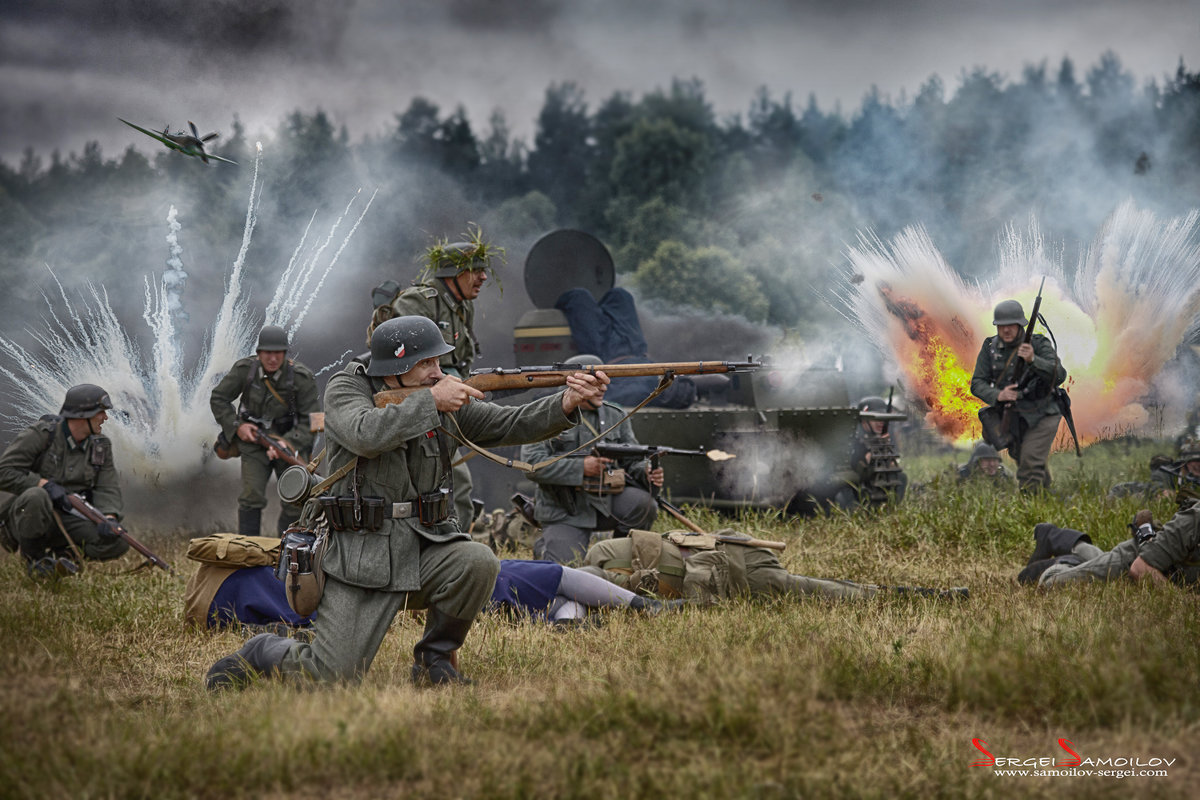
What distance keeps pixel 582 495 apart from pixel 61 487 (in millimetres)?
4118

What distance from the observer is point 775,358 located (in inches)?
503

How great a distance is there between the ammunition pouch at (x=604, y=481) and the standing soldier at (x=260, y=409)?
3.54 meters

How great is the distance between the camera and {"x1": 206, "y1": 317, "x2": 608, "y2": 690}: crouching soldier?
15.5ft

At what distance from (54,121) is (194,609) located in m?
9.04

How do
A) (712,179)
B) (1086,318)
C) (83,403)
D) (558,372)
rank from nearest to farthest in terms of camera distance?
(558,372), (83,403), (1086,318), (712,179)

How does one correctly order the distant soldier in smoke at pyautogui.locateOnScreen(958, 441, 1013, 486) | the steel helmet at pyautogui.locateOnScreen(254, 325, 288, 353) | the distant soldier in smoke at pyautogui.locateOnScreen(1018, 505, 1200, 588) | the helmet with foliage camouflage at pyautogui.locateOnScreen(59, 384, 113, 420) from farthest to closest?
the distant soldier in smoke at pyautogui.locateOnScreen(958, 441, 1013, 486) < the steel helmet at pyautogui.locateOnScreen(254, 325, 288, 353) < the helmet with foliage camouflage at pyautogui.locateOnScreen(59, 384, 113, 420) < the distant soldier in smoke at pyautogui.locateOnScreen(1018, 505, 1200, 588)

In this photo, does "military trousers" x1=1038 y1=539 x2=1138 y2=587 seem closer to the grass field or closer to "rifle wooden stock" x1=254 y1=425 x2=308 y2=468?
the grass field

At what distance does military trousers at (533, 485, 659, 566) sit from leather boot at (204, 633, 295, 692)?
3.31 meters

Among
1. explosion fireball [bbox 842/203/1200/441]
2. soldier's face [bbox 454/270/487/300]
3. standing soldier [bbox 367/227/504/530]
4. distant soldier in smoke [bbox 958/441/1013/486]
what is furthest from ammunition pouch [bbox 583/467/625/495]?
explosion fireball [bbox 842/203/1200/441]

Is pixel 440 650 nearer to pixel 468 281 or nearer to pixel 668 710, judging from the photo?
pixel 668 710

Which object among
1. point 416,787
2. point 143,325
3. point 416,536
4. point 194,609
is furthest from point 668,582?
point 143,325

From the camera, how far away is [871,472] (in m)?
10.2

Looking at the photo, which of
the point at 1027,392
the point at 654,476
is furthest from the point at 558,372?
the point at 1027,392

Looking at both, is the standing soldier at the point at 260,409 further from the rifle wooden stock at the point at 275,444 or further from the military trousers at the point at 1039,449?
the military trousers at the point at 1039,449
